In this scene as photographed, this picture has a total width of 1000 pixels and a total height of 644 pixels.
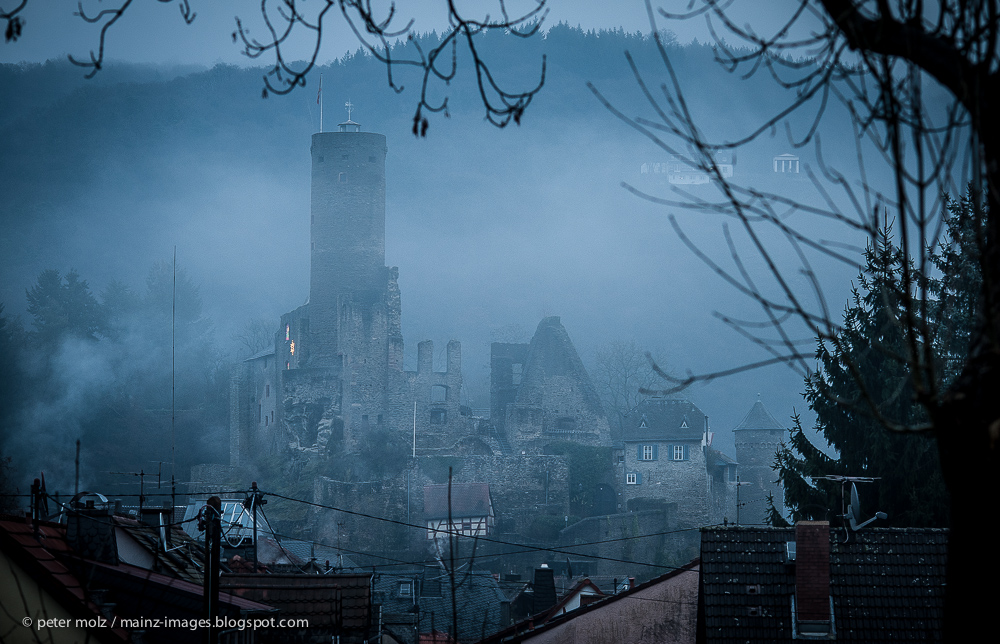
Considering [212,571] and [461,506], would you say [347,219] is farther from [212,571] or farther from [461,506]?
[212,571]

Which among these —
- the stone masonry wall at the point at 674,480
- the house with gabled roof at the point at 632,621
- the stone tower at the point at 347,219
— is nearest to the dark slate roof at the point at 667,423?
the stone masonry wall at the point at 674,480

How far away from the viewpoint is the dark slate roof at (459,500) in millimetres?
40438

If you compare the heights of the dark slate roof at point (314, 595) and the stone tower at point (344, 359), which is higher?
the stone tower at point (344, 359)

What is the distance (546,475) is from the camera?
148 feet

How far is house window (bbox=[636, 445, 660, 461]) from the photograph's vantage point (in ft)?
150

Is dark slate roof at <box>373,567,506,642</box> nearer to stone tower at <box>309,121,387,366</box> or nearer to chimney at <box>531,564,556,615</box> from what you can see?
chimney at <box>531,564,556,615</box>

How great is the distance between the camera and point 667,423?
4669 centimetres

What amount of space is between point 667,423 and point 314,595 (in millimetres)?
34720

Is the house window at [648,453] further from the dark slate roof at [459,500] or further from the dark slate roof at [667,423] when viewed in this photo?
the dark slate roof at [459,500]

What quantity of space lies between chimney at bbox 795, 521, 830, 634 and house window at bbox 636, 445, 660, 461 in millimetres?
34871

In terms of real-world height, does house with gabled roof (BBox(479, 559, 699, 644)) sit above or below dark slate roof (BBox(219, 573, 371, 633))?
below

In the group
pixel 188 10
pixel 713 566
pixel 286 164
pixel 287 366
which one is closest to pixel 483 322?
pixel 286 164

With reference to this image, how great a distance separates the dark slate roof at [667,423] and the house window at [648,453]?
1.40 ft

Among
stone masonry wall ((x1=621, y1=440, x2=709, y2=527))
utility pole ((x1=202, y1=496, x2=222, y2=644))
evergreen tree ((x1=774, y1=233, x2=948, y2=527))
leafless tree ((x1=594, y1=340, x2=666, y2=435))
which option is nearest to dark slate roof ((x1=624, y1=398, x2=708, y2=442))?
stone masonry wall ((x1=621, y1=440, x2=709, y2=527))
